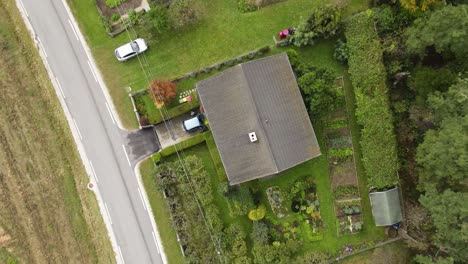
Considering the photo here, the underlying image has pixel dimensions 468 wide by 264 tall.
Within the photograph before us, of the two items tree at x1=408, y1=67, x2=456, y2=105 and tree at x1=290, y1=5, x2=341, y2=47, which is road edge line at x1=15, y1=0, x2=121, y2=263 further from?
tree at x1=408, y1=67, x2=456, y2=105

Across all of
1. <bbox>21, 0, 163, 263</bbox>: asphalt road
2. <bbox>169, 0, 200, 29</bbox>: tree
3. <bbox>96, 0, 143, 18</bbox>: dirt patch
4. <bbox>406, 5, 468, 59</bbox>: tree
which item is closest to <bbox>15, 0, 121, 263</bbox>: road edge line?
<bbox>21, 0, 163, 263</bbox>: asphalt road

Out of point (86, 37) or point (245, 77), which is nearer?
point (245, 77)

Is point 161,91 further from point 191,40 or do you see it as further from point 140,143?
point 191,40

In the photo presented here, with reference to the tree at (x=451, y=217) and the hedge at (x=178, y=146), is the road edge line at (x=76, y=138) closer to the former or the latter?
the hedge at (x=178, y=146)

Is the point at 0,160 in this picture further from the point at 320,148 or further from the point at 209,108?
the point at 320,148

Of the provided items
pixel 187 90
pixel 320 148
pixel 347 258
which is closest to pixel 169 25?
pixel 187 90
